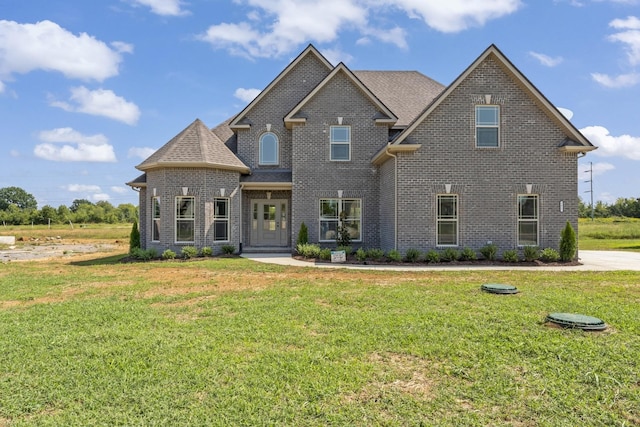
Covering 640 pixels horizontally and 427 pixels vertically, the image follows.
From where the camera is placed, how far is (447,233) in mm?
14391

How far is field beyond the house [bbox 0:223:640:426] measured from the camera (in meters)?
3.56

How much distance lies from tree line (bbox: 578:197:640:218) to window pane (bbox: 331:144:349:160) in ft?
255

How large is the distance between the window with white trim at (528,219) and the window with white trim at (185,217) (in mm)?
12944

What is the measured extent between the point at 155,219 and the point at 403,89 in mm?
14009

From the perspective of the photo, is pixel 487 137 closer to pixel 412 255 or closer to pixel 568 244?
pixel 568 244

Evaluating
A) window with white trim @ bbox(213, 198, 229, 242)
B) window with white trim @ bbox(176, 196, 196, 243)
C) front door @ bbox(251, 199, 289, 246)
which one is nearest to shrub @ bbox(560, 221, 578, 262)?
front door @ bbox(251, 199, 289, 246)

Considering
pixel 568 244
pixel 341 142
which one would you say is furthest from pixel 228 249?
pixel 568 244

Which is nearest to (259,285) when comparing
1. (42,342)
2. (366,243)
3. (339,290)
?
(339,290)

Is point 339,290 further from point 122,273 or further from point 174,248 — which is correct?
point 174,248

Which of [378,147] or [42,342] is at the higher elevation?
[378,147]

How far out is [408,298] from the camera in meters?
7.81

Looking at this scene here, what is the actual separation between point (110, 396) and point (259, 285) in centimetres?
573

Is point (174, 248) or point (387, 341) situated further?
point (174, 248)

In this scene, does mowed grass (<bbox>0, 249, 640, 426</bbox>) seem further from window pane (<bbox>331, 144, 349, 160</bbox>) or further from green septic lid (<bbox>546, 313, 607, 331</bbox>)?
window pane (<bbox>331, 144, 349, 160</bbox>)
